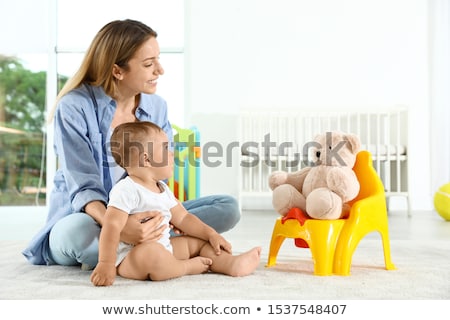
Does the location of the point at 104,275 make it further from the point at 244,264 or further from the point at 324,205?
the point at 324,205

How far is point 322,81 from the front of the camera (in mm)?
4008

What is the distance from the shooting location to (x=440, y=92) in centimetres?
395

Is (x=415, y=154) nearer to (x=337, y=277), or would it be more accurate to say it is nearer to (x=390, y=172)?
(x=390, y=172)

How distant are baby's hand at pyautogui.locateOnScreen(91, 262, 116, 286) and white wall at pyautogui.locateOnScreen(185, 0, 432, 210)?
2.74m

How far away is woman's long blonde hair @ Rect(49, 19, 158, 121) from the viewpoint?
1.47 metres

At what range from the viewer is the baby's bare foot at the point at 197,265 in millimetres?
1361

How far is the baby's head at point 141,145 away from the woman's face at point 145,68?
0.20 meters

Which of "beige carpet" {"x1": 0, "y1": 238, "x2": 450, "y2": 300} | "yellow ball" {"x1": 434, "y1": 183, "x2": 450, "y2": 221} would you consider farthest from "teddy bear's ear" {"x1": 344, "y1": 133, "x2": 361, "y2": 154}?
"yellow ball" {"x1": 434, "y1": 183, "x2": 450, "y2": 221}

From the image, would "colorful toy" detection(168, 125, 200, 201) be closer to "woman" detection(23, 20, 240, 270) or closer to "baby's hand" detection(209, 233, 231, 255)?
"woman" detection(23, 20, 240, 270)

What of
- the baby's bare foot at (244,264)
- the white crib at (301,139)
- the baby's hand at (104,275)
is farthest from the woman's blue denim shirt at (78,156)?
the white crib at (301,139)

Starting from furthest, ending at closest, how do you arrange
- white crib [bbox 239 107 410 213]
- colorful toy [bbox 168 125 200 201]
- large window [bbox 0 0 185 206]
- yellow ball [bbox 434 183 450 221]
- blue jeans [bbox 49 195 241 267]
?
1. large window [bbox 0 0 185 206]
2. white crib [bbox 239 107 410 213]
3. yellow ball [bbox 434 183 450 221]
4. colorful toy [bbox 168 125 200 201]
5. blue jeans [bbox 49 195 241 267]

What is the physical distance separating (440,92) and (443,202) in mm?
1046

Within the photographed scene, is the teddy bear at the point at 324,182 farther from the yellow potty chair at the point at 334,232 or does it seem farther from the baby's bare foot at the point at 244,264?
the baby's bare foot at the point at 244,264

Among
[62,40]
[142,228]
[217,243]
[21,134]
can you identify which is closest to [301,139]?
[62,40]
